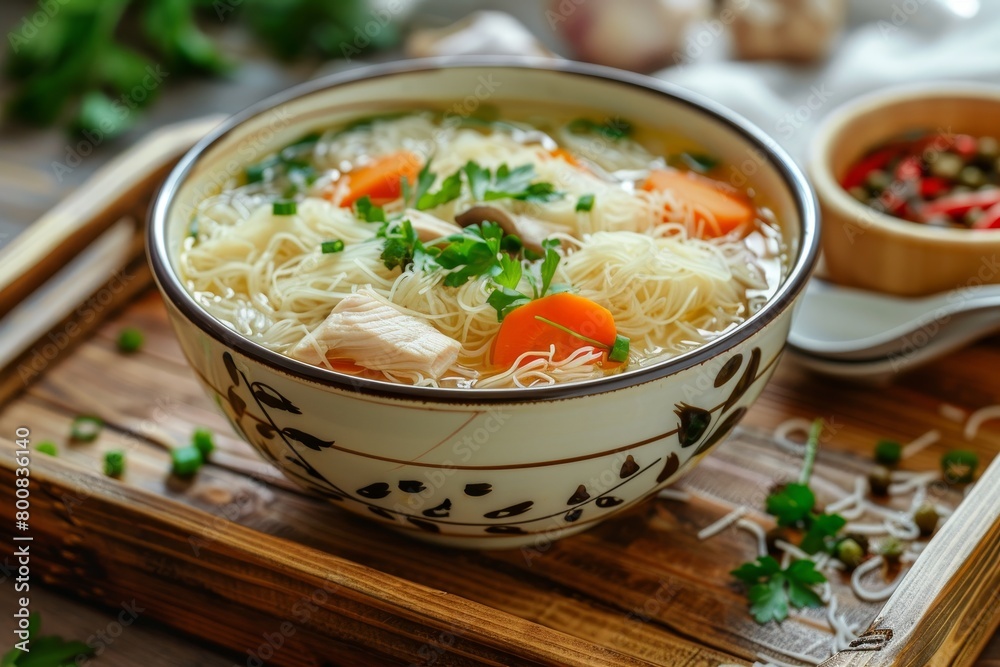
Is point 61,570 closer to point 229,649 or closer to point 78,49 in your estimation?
point 229,649

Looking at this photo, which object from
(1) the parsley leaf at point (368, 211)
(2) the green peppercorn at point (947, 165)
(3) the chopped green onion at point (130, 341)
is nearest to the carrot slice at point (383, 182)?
(1) the parsley leaf at point (368, 211)

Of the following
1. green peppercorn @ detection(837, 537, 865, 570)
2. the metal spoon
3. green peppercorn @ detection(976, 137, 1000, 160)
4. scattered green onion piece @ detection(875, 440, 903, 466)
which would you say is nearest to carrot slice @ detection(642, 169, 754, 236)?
the metal spoon

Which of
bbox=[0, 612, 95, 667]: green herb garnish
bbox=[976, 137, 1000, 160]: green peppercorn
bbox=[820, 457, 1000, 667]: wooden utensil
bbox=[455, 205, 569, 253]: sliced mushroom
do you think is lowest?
bbox=[0, 612, 95, 667]: green herb garnish

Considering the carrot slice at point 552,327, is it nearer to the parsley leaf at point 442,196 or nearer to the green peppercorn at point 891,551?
the parsley leaf at point 442,196

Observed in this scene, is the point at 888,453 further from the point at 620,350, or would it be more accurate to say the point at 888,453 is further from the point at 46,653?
the point at 46,653

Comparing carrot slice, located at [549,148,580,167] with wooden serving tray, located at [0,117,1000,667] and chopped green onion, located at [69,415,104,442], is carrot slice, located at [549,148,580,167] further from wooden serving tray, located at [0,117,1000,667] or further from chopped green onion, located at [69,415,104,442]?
chopped green onion, located at [69,415,104,442]
